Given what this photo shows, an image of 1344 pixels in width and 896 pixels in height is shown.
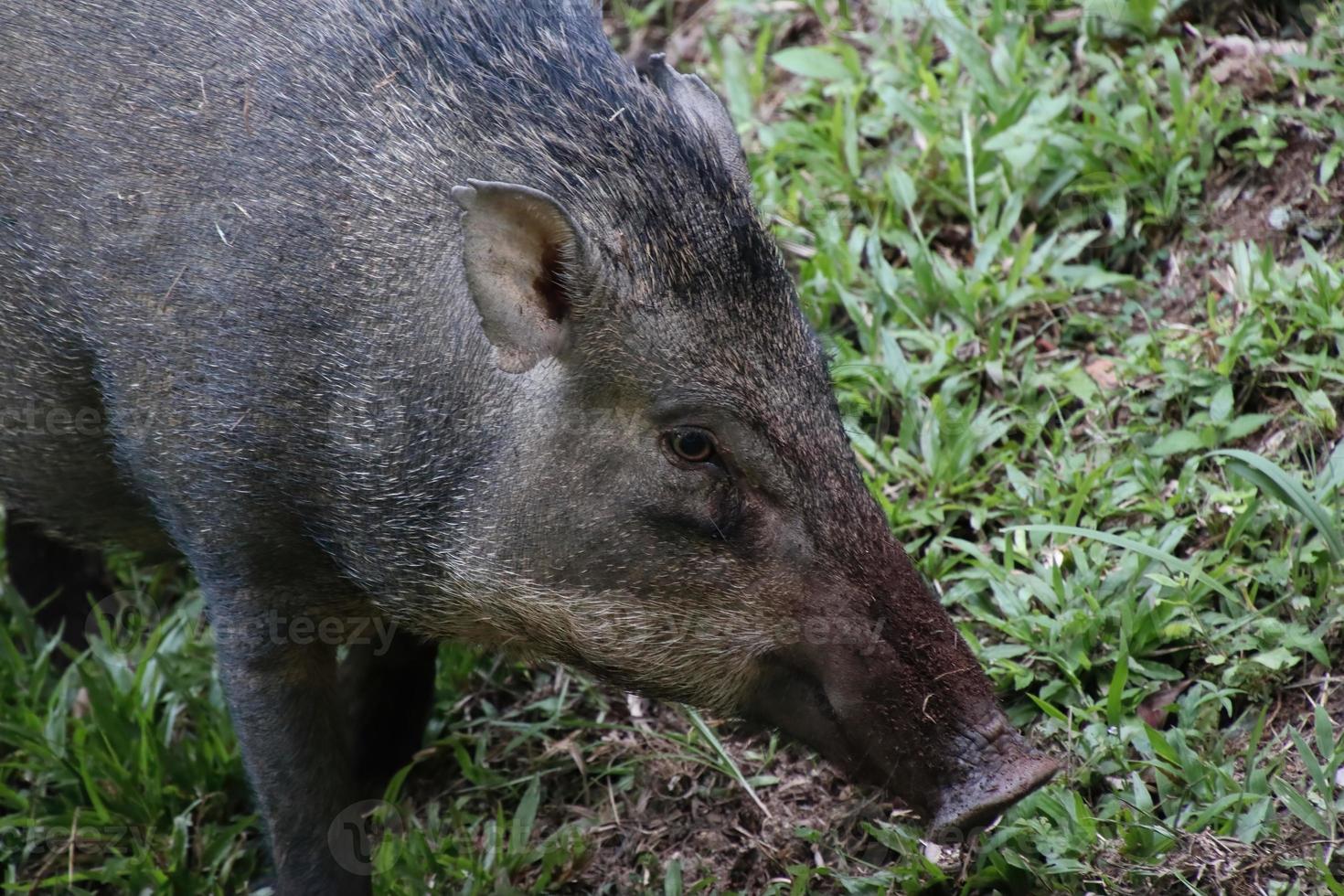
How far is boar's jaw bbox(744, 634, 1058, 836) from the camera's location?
338 centimetres

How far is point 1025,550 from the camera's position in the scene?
15.0 feet

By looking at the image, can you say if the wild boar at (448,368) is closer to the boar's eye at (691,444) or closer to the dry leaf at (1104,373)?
the boar's eye at (691,444)

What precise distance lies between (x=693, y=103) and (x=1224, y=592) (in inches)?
74.8

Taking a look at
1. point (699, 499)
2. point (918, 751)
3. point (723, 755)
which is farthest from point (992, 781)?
point (723, 755)

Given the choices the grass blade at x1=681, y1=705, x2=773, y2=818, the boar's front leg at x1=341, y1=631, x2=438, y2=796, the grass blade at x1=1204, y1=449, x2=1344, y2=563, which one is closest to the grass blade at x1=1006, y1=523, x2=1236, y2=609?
the grass blade at x1=1204, y1=449, x2=1344, y2=563

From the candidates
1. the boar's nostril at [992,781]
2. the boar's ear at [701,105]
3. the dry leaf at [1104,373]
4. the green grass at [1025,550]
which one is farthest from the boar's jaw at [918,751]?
the dry leaf at [1104,373]

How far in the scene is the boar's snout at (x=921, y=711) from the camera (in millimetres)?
3414

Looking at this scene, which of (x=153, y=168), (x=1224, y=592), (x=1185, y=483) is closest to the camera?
(x=153, y=168)

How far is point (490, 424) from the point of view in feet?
11.6

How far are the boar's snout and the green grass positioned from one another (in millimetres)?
458

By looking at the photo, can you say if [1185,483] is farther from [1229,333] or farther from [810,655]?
[810,655]

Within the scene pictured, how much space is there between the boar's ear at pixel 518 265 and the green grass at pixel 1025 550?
1.22m

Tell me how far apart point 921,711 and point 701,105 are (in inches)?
64.2

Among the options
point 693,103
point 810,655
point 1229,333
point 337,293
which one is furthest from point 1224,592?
point 337,293
